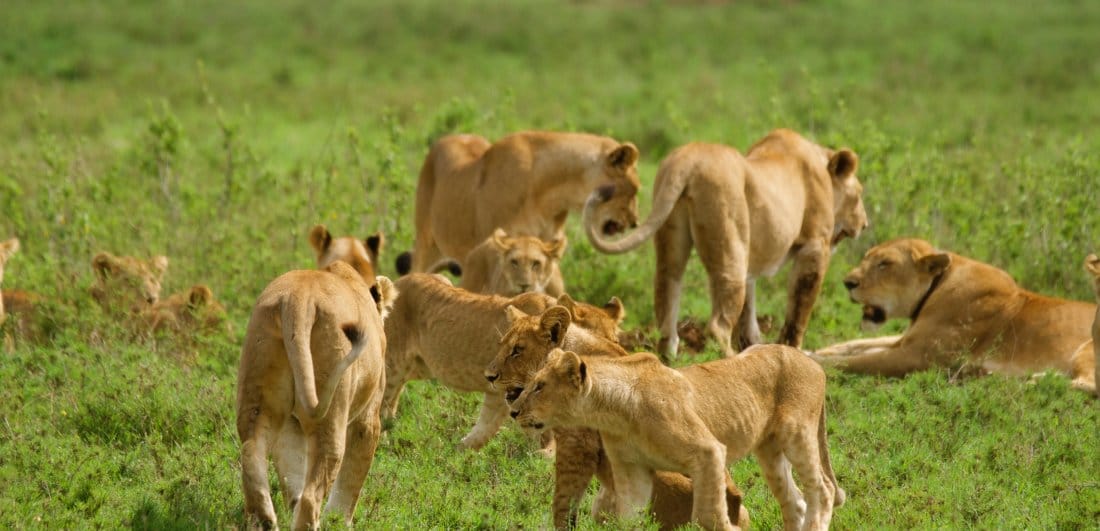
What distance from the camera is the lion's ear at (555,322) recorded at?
6148mm

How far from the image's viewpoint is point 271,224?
1197 centimetres

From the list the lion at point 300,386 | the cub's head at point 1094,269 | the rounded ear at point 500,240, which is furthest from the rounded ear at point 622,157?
the lion at point 300,386

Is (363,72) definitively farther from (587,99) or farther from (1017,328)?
(1017,328)

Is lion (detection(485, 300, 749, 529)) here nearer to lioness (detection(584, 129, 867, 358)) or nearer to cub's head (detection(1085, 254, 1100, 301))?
lioness (detection(584, 129, 867, 358))

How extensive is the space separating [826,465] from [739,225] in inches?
85.4

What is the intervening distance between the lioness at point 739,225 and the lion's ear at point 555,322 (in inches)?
73.1

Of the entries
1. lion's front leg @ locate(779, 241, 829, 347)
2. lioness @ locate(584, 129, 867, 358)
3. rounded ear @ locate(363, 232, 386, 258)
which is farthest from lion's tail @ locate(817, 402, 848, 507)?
rounded ear @ locate(363, 232, 386, 258)

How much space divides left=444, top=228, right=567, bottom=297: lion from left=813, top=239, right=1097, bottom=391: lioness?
1.62 meters

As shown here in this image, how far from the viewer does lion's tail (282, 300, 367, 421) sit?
531 cm

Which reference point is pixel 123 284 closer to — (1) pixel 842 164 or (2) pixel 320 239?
(2) pixel 320 239

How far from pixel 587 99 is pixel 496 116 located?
5.06 meters

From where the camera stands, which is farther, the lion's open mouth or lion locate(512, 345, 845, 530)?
the lion's open mouth

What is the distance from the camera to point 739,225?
27.2 ft

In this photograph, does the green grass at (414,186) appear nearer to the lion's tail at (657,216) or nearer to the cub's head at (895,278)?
the cub's head at (895,278)
